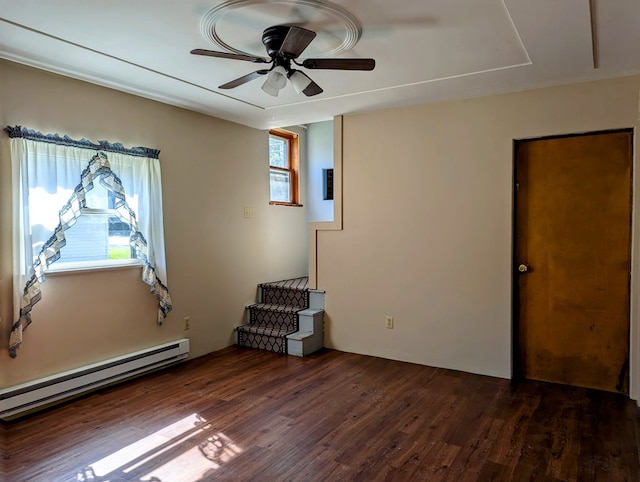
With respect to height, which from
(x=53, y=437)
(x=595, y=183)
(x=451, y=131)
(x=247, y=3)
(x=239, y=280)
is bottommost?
(x=53, y=437)

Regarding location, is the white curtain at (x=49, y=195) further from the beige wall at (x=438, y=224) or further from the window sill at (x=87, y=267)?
the beige wall at (x=438, y=224)

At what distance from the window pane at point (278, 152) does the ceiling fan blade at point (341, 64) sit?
3.25m

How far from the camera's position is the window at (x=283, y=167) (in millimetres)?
5738

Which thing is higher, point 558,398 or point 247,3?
point 247,3

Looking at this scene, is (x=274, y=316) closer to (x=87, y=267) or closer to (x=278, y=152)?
(x=87, y=267)

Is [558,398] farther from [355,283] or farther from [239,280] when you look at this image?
[239,280]

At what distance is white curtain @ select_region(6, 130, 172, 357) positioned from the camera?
295 cm

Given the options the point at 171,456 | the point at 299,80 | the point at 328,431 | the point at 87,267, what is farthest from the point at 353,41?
the point at 171,456

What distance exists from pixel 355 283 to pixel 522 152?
79.1 inches

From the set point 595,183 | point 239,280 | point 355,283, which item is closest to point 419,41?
point 595,183

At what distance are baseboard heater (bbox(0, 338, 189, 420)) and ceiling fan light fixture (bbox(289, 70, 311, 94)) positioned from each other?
2.63 metres

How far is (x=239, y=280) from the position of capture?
4949 millimetres

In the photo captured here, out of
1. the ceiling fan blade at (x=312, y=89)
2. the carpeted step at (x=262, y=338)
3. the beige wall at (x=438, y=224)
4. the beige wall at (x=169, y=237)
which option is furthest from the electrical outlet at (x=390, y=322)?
the ceiling fan blade at (x=312, y=89)

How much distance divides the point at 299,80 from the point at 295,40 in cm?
42
